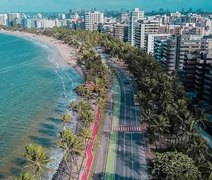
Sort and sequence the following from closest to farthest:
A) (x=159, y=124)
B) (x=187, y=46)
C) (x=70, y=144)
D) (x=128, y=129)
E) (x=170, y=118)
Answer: (x=70, y=144), (x=159, y=124), (x=170, y=118), (x=128, y=129), (x=187, y=46)

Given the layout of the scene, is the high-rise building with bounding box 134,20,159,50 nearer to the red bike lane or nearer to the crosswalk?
the red bike lane

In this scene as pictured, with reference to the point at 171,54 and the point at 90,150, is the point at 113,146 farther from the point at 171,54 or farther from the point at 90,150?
the point at 171,54

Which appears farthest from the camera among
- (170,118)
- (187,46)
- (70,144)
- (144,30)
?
(144,30)

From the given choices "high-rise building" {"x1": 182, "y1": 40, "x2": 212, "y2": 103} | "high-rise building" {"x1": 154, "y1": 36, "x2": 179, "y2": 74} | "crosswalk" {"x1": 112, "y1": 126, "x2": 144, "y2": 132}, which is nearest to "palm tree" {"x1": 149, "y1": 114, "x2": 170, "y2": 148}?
"crosswalk" {"x1": 112, "y1": 126, "x2": 144, "y2": 132}

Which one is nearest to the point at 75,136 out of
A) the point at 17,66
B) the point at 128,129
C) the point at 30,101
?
the point at 128,129

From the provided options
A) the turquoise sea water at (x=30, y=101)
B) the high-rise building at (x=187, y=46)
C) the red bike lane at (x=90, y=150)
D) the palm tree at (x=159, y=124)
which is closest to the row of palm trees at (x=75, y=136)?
the red bike lane at (x=90, y=150)

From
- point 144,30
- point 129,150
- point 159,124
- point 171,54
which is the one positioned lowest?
point 129,150

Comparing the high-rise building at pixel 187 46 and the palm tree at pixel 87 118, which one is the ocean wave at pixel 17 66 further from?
the palm tree at pixel 87 118

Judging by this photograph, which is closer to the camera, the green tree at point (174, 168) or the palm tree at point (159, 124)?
the green tree at point (174, 168)

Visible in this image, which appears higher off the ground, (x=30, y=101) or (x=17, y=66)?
(x=17, y=66)
